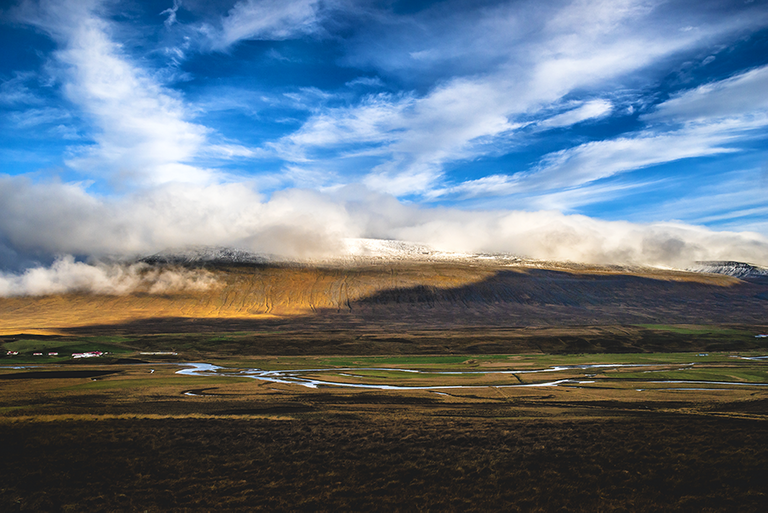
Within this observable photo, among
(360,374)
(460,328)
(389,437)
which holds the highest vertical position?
(389,437)

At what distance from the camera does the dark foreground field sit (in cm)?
1700

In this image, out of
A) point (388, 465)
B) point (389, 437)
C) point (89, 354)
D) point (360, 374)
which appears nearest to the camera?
point (388, 465)

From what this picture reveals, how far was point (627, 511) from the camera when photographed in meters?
16.0

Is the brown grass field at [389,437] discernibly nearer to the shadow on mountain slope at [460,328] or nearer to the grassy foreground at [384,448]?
the grassy foreground at [384,448]

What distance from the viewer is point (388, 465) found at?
2094cm

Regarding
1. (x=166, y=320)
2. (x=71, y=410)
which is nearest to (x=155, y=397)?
(x=71, y=410)

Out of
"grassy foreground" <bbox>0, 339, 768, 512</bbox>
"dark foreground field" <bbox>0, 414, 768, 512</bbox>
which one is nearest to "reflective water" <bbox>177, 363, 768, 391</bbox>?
"grassy foreground" <bbox>0, 339, 768, 512</bbox>

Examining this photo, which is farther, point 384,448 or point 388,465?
point 384,448

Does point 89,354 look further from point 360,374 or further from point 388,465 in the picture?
point 388,465

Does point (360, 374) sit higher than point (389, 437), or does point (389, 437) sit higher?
point (389, 437)

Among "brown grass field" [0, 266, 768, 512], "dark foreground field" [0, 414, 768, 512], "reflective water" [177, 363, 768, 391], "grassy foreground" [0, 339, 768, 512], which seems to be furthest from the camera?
"reflective water" [177, 363, 768, 391]

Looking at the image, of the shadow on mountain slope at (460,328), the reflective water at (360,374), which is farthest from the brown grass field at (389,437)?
the shadow on mountain slope at (460,328)

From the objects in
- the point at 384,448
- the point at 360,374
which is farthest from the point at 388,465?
the point at 360,374

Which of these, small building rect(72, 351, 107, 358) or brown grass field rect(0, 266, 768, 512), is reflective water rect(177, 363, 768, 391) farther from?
small building rect(72, 351, 107, 358)
